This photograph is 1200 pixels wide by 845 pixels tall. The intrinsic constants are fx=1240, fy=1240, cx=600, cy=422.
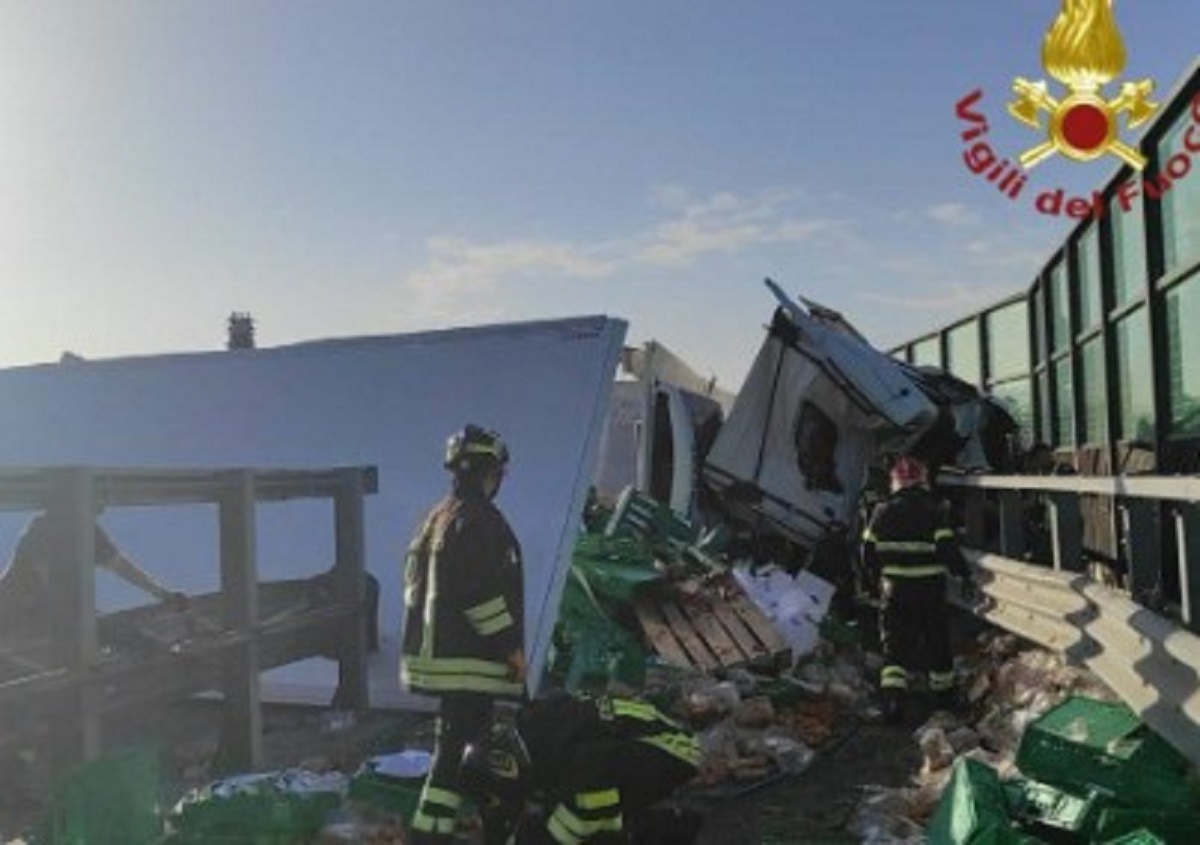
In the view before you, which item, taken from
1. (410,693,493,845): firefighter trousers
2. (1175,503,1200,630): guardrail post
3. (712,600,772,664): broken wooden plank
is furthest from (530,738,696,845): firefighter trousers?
(712,600,772,664): broken wooden plank

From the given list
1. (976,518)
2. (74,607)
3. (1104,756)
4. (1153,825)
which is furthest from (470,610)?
(976,518)

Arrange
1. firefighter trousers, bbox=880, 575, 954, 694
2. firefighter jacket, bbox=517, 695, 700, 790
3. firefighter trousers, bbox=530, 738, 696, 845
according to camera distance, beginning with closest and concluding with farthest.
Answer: firefighter trousers, bbox=530, 738, 696, 845 < firefighter jacket, bbox=517, 695, 700, 790 < firefighter trousers, bbox=880, 575, 954, 694

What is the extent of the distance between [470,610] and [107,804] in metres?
1.45

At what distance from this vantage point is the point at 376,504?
8164 millimetres

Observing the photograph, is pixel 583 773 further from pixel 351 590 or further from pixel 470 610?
pixel 351 590

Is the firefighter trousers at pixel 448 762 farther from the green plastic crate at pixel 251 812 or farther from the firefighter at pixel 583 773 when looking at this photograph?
the green plastic crate at pixel 251 812

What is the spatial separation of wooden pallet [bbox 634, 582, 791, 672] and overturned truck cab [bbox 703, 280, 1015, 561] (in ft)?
5.06

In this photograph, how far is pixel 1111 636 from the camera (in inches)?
181

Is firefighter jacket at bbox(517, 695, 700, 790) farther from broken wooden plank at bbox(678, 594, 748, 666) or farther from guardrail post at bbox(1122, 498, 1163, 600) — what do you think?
broken wooden plank at bbox(678, 594, 748, 666)

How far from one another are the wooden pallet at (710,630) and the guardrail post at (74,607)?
3.64m

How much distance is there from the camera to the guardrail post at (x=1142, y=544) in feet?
16.1

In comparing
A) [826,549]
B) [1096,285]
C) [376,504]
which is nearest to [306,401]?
[376,504]

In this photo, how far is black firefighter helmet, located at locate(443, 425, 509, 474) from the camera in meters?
4.66

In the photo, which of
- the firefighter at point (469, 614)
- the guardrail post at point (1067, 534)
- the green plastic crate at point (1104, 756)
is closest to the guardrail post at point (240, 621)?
the firefighter at point (469, 614)
